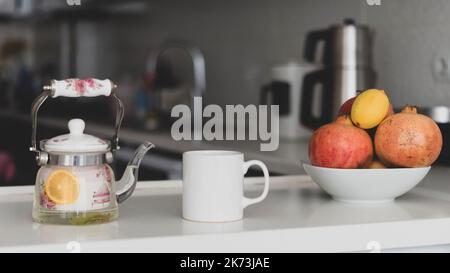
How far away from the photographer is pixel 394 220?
1.15 metres

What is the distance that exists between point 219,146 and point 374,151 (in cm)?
63

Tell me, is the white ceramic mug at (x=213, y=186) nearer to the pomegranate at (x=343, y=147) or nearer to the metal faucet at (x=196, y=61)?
the pomegranate at (x=343, y=147)

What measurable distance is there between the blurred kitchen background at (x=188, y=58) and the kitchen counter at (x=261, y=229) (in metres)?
0.47

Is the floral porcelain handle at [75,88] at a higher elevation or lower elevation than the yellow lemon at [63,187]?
higher

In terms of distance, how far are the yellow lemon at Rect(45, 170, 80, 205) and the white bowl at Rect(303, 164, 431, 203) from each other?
41 cm

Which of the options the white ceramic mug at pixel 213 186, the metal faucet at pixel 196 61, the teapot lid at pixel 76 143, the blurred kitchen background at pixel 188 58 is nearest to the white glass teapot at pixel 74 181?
the teapot lid at pixel 76 143

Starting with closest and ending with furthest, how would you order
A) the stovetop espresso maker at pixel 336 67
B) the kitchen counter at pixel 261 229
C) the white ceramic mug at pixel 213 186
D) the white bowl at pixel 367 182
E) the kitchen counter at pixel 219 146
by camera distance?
1. the kitchen counter at pixel 261 229
2. the white ceramic mug at pixel 213 186
3. the white bowl at pixel 367 182
4. the kitchen counter at pixel 219 146
5. the stovetop espresso maker at pixel 336 67

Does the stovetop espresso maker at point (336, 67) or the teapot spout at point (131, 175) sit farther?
the stovetop espresso maker at point (336, 67)

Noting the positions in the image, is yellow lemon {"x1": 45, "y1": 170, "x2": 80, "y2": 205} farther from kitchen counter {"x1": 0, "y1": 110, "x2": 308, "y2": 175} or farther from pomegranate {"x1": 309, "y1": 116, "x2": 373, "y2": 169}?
kitchen counter {"x1": 0, "y1": 110, "x2": 308, "y2": 175}

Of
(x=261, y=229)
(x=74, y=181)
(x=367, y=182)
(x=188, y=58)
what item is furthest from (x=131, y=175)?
(x=188, y=58)

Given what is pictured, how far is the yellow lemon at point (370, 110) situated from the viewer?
1.30 metres

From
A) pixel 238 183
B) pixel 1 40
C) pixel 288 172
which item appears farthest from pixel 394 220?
pixel 1 40

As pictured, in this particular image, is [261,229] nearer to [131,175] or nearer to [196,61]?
[131,175]
